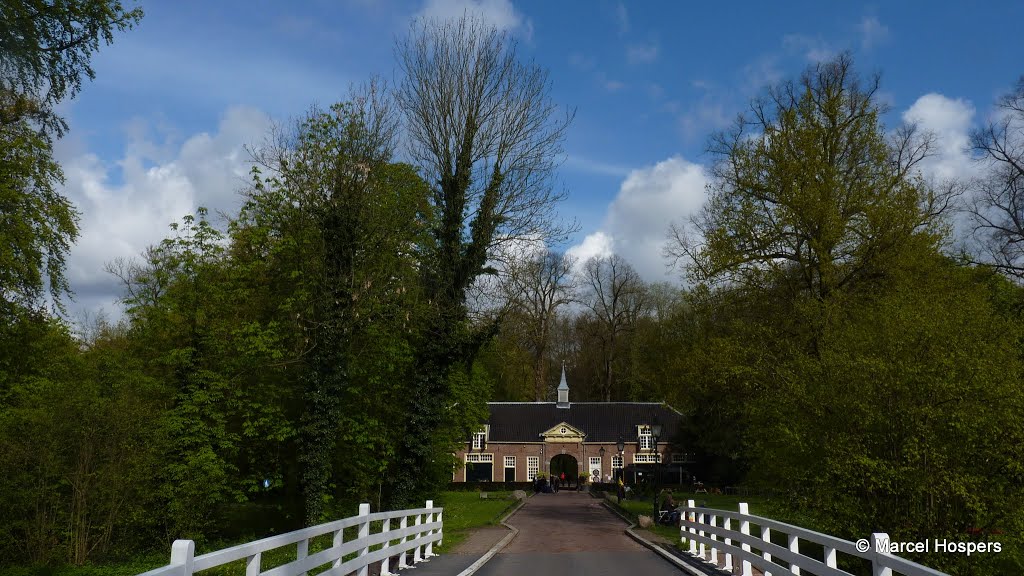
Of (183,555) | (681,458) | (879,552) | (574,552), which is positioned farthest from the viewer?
(681,458)

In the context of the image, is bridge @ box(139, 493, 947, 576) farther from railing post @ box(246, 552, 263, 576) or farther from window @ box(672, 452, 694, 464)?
window @ box(672, 452, 694, 464)

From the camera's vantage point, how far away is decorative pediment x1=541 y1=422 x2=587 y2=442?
66.9 metres

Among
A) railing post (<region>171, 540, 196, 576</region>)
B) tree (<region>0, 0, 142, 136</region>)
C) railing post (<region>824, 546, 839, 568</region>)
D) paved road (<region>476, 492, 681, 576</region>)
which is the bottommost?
paved road (<region>476, 492, 681, 576</region>)

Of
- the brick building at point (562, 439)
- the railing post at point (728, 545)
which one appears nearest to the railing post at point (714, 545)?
the railing post at point (728, 545)

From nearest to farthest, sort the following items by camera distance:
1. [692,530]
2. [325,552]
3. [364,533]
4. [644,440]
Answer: [325,552], [364,533], [692,530], [644,440]

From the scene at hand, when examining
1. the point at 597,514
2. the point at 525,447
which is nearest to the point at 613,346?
the point at 525,447

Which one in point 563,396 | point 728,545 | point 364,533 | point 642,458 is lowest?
point 728,545

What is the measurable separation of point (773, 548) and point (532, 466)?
59171mm

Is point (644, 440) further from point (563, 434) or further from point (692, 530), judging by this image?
point (692, 530)

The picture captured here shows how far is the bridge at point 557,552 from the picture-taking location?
23.4 ft

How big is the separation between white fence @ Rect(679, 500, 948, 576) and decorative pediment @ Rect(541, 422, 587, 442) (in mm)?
49182

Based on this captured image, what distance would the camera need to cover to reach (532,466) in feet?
224

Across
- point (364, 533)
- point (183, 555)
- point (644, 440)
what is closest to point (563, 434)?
point (644, 440)

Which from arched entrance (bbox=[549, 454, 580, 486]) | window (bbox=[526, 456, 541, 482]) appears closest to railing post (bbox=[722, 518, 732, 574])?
window (bbox=[526, 456, 541, 482])
